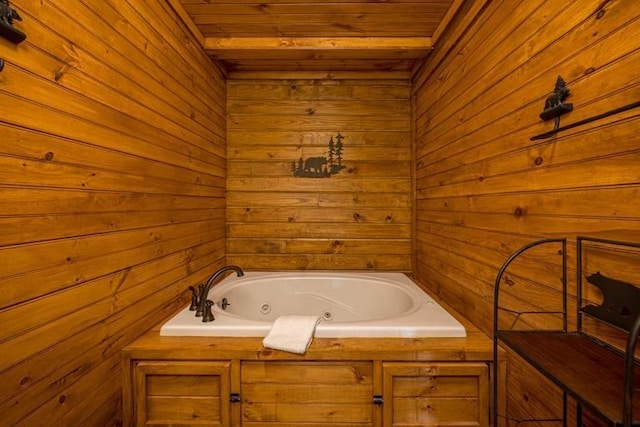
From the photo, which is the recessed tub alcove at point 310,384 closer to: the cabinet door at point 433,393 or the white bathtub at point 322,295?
the cabinet door at point 433,393

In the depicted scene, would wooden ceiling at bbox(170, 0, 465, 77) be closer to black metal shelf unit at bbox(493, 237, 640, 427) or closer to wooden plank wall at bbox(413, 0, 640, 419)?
wooden plank wall at bbox(413, 0, 640, 419)

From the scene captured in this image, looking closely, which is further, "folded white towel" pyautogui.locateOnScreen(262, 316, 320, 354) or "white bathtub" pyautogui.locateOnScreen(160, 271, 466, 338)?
"white bathtub" pyautogui.locateOnScreen(160, 271, 466, 338)

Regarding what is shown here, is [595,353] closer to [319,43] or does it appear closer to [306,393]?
[306,393]

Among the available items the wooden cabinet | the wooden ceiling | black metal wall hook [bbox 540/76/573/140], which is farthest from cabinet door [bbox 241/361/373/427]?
the wooden ceiling

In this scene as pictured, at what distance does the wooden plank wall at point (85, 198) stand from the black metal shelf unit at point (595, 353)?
1.35 metres

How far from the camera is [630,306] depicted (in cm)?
77

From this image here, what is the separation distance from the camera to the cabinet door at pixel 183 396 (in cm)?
132

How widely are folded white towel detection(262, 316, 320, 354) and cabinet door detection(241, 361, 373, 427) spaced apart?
0.24 ft

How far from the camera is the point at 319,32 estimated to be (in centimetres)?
208

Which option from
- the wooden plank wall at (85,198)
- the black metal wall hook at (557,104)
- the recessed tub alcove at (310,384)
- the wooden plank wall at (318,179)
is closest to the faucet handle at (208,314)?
the recessed tub alcove at (310,384)

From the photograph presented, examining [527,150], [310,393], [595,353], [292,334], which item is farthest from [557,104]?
[310,393]

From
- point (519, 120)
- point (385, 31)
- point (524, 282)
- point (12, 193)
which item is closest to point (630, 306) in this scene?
point (524, 282)

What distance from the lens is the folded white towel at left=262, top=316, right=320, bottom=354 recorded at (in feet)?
4.34

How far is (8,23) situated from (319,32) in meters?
1.66
